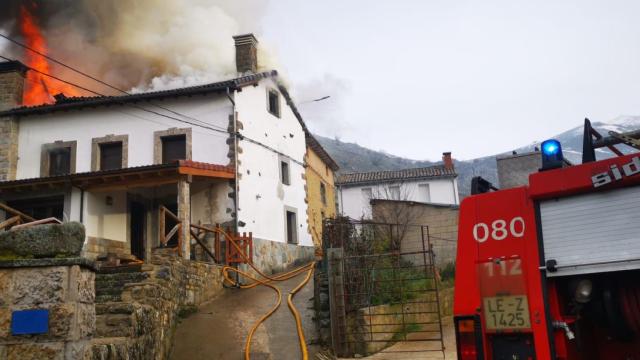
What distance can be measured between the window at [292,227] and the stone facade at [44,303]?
15.8 m

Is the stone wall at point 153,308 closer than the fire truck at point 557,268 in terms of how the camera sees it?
No

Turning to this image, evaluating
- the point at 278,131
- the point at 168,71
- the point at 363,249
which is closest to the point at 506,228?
the point at 363,249

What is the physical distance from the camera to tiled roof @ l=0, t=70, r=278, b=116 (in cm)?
1712

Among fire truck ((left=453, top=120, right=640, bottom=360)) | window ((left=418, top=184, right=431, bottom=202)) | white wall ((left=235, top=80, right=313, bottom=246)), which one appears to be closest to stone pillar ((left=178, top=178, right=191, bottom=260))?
white wall ((left=235, top=80, right=313, bottom=246))

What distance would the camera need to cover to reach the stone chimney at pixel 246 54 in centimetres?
2025

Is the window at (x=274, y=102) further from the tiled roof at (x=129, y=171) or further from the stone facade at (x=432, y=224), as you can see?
the stone facade at (x=432, y=224)

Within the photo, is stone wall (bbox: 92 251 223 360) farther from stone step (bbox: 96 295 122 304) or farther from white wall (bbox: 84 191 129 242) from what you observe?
white wall (bbox: 84 191 129 242)

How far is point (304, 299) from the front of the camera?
12.2 meters

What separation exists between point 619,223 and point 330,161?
24918mm

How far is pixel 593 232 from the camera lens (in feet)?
12.2

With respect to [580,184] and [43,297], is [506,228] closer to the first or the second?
[580,184]

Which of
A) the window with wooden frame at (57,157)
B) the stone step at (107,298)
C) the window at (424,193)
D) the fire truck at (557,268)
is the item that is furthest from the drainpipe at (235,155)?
the window at (424,193)

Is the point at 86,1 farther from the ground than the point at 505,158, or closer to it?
farther from the ground

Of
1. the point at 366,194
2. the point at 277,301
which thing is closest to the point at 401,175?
the point at 366,194
